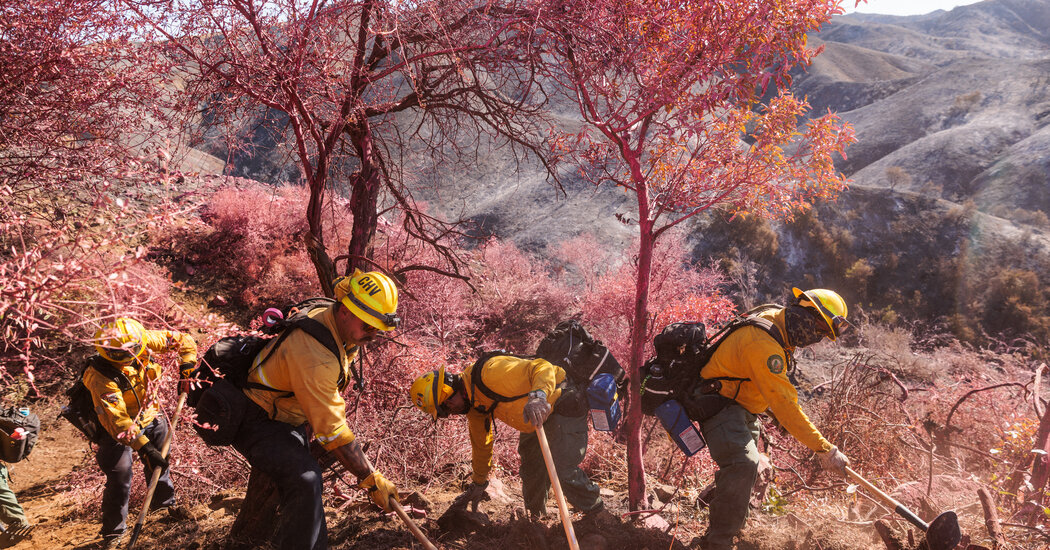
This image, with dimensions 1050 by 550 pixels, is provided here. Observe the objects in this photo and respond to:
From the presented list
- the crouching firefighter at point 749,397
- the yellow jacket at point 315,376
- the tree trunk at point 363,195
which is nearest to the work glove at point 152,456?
the yellow jacket at point 315,376

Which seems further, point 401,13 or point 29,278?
point 401,13

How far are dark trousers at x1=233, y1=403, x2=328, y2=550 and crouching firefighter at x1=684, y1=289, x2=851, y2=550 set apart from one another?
2816 millimetres

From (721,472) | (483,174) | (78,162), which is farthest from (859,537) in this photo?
(483,174)

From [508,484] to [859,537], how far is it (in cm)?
329

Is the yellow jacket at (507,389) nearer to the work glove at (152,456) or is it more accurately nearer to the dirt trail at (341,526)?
the dirt trail at (341,526)

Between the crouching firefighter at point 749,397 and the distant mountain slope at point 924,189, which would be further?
the distant mountain slope at point 924,189

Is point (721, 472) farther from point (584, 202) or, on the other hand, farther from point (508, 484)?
point (584, 202)

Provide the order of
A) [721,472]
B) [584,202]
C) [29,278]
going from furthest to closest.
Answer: [584,202], [721,472], [29,278]

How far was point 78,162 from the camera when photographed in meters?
4.16

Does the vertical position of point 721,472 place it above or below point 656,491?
above

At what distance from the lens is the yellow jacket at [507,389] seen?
13.7ft

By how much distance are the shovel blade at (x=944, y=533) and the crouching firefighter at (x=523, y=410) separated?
233cm

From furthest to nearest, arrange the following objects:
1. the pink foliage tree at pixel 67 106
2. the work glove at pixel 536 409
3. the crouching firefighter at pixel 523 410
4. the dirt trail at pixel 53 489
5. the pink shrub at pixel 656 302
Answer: the pink shrub at pixel 656 302 → the dirt trail at pixel 53 489 → the crouching firefighter at pixel 523 410 → the work glove at pixel 536 409 → the pink foliage tree at pixel 67 106

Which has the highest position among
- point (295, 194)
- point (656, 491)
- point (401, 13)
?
point (401, 13)
